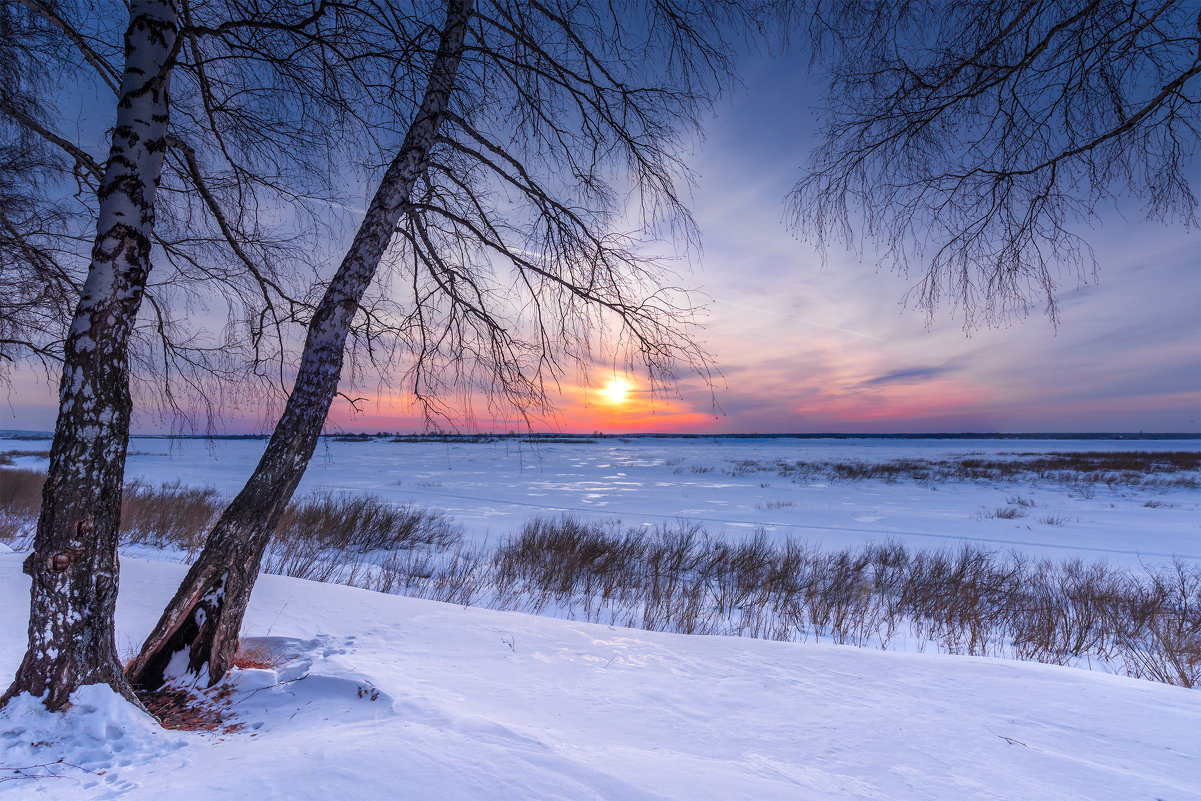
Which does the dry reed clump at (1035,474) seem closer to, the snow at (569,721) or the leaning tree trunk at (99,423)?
the snow at (569,721)

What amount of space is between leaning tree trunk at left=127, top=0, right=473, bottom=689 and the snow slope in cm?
33

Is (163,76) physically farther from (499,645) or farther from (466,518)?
Result: (466,518)

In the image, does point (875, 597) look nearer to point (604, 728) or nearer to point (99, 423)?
point (604, 728)

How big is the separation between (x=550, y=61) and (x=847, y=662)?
12.8 ft

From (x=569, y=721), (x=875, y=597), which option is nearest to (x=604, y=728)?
(x=569, y=721)

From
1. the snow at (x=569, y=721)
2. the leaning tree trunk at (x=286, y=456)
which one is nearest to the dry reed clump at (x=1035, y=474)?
the snow at (x=569, y=721)

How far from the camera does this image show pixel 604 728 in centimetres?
217

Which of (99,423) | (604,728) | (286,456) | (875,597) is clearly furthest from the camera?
(875,597)

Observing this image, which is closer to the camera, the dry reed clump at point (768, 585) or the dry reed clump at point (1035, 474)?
the dry reed clump at point (768, 585)

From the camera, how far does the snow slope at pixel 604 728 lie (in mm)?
1661

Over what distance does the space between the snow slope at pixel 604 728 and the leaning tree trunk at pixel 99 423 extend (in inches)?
6.9

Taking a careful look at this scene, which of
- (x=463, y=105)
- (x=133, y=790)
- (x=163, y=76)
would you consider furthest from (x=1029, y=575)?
(x=163, y=76)

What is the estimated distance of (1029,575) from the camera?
767cm

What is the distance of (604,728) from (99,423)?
228 cm
